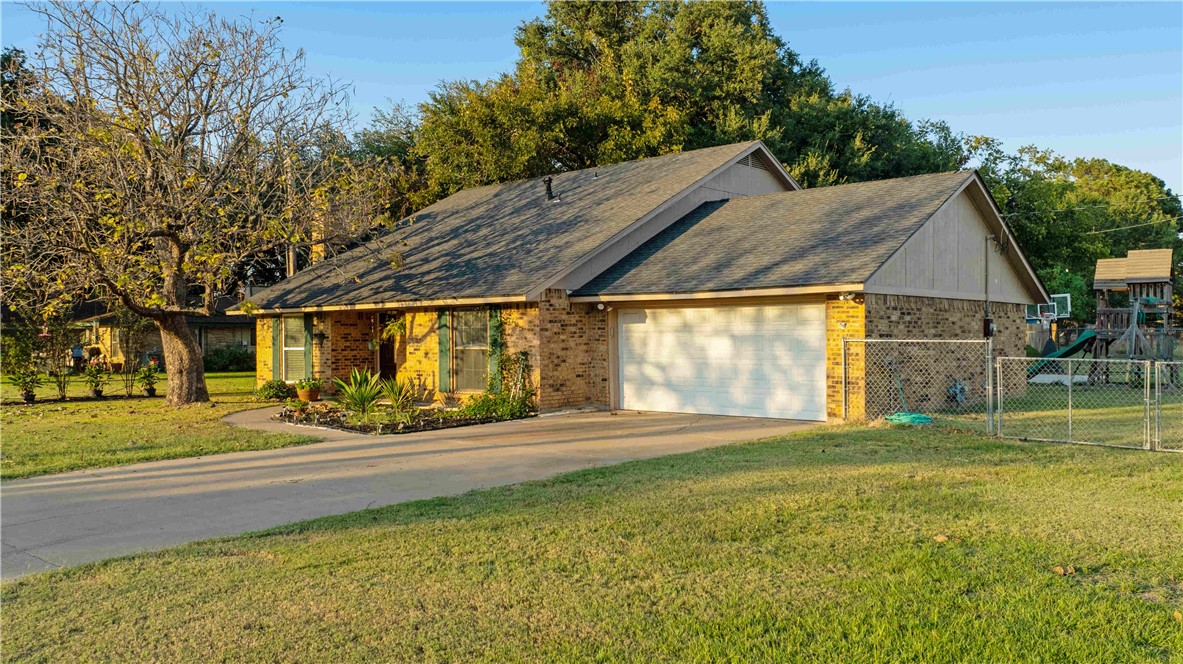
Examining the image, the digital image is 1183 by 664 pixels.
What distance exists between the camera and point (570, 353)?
55.1 ft

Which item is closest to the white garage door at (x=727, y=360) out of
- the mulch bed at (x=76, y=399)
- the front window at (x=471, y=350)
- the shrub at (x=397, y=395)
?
the front window at (x=471, y=350)

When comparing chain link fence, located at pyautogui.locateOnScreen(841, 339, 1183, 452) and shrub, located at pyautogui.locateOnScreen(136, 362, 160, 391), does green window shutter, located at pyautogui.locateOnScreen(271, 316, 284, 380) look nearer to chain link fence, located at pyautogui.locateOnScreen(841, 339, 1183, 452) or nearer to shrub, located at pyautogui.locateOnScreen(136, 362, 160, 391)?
shrub, located at pyautogui.locateOnScreen(136, 362, 160, 391)

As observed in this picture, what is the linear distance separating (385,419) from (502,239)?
20.6ft

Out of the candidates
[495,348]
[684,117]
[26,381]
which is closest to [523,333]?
[495,348]

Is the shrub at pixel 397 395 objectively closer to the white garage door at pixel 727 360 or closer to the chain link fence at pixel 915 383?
the white garage door at pixel 727 360

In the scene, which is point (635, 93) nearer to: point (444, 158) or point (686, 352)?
point (444, 158)

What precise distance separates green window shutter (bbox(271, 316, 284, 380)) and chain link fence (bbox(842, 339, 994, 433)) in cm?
1442

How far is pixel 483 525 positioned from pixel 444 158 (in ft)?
86.1

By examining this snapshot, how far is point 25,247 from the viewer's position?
16250 mm

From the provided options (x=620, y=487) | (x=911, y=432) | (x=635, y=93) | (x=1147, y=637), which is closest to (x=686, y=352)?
(x=911, y=432)

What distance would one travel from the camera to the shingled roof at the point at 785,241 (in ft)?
46.9

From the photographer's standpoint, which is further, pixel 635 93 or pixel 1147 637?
pixel 635 93

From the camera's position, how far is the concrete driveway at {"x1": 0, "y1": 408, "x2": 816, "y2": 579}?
7.19 meters

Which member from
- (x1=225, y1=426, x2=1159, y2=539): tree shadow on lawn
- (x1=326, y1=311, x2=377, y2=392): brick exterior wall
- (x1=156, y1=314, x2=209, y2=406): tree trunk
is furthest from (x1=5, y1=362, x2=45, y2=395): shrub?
(x1=225, y1=426, x2=1159, y2=539): tree shadow on lawn
